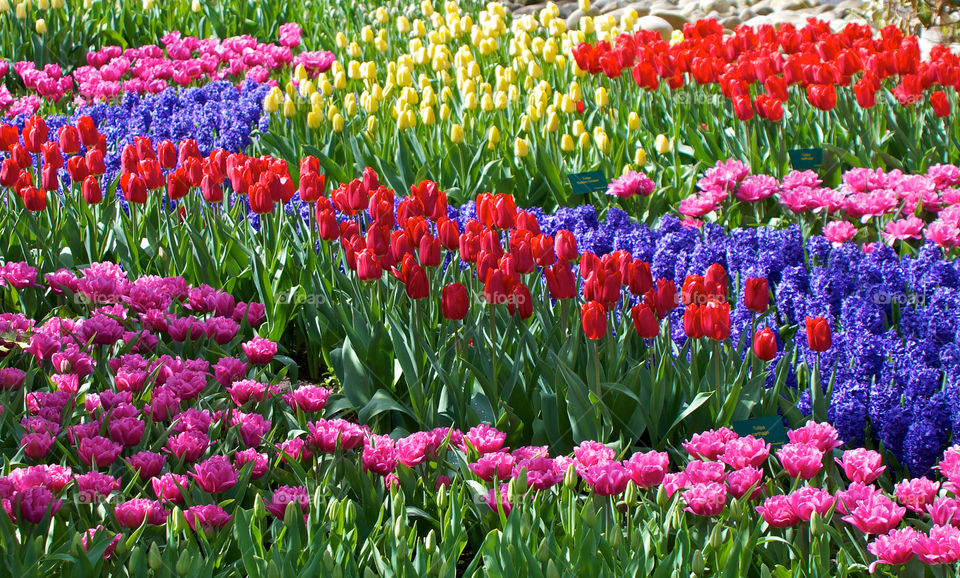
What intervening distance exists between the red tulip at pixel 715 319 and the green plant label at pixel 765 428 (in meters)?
0.19

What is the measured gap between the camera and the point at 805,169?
404 centimetres

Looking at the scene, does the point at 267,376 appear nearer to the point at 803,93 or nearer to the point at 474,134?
the point at 474,134

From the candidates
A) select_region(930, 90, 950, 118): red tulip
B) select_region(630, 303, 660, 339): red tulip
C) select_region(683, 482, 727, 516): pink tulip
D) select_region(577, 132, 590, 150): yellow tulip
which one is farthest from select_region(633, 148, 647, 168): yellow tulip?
select_region(683, 482, 727, 516): pink tulip

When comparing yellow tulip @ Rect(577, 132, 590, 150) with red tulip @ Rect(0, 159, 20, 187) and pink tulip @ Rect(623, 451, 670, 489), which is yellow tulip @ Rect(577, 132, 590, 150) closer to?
red tulip @ Rect(0, 159, 20, 187)

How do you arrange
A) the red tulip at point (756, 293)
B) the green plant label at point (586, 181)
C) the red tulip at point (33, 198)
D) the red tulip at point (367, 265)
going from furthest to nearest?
the green plant label at point (586, 181) < the red tulip at point (33, 198) < the red tulip at point (367, 265) < the red tulip at point (756, 293)

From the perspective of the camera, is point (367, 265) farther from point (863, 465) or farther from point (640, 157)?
point (640, 157)

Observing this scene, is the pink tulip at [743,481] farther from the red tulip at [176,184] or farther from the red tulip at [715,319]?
the red tulip at [176,184]

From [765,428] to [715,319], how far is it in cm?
26

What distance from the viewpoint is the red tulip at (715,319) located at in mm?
2137

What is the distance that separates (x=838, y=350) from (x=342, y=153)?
103 inches

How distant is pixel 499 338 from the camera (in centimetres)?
267

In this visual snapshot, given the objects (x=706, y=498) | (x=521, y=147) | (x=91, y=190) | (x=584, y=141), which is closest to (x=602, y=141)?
(x=584, y=141)

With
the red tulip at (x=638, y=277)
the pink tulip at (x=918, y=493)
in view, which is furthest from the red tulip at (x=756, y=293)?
the pink tulip at (x=918, y=493)

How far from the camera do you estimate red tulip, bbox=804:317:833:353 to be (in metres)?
2.21
